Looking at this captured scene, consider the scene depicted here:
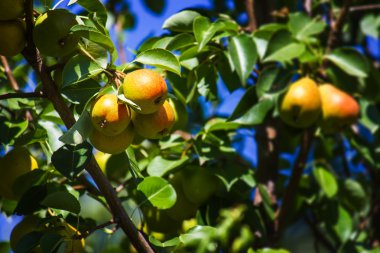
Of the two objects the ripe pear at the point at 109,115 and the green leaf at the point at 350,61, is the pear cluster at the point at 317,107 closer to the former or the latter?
the green leaf at the point at 350,61

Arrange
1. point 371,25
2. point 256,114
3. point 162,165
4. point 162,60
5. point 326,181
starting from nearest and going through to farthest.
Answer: point 162,60 → point 162,165 → point 256,114 → point 326,181 → point 371,25

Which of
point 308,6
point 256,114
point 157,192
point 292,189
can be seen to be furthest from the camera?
point 308,6

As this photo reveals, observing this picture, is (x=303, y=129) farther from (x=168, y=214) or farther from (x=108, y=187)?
(x=108, y=187)

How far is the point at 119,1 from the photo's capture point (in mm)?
2424

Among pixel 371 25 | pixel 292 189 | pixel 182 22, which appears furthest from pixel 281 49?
pixel 371 25

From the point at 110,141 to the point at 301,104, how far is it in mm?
637

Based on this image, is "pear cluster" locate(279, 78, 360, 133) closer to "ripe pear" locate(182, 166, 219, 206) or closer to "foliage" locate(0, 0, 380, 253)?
"foliage" locate(0, 0, 380, 253)

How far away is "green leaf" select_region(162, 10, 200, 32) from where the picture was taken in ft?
4.58

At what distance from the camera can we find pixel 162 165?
1334 millimetres

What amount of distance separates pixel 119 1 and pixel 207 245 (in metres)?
1.94

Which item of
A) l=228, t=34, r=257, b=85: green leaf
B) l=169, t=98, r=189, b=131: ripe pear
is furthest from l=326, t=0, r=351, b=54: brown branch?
l=169, t=98, r=189, b=131: ripe pear

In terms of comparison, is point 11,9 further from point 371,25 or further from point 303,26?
point 371,25

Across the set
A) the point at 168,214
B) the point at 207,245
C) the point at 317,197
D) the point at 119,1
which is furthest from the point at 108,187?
the point at 119,1

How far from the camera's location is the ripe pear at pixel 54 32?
3.22 feet
